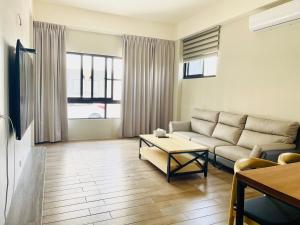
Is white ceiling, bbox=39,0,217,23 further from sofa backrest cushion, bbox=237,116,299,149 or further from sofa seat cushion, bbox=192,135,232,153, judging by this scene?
sofa seat cushion, bbox=192,135,232,153

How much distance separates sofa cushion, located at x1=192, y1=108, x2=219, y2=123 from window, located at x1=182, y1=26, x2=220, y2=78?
86 cm

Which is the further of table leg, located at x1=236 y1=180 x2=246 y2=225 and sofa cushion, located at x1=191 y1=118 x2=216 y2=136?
sofa cushion, located at x1=191 y1=118 x2=216 y2=136

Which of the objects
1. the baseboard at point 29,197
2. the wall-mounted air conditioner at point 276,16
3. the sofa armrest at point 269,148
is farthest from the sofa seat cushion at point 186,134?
the baseboard at point 29,197

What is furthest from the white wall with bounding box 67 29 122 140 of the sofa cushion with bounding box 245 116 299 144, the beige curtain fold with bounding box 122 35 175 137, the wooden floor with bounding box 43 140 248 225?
the sofa cushion with bounding box 245 116 299 144

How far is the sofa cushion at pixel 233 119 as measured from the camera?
3922mm

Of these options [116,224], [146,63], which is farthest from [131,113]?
[116,224]

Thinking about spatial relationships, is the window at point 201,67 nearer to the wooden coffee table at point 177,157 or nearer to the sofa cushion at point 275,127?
the sofa cushion at point 275,127

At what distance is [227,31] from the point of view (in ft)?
14.7

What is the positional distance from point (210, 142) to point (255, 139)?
73 centimetres

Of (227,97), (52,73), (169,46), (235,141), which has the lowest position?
(235,141)

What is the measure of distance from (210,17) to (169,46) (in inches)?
60.9

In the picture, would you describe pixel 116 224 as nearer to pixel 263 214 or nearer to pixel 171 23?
pixel 263 214

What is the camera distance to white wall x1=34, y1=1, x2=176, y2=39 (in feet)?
15.8

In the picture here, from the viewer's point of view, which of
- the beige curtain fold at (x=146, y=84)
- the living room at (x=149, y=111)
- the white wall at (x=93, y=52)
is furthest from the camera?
the beige curtain fold at (x=146, y=84)
